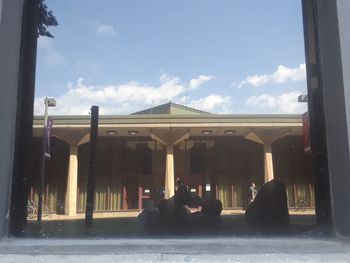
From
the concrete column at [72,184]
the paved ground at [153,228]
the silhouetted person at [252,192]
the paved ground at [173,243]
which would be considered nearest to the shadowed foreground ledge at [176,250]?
the paved ground at [173,243]

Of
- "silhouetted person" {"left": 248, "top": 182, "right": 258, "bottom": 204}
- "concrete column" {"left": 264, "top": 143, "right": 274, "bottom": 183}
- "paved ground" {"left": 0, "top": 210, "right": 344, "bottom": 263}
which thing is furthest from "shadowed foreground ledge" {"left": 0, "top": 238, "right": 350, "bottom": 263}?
"silhouetted person" {"left": 248, "top": 182, "right": 258, "bottom": 204}

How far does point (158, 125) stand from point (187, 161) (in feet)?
1.19

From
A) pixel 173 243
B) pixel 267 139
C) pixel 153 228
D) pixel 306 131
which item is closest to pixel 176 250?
pixel 173 243

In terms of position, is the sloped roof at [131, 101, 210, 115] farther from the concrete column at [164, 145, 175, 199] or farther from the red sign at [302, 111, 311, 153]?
the red sign at [302, 111, 311, 153]

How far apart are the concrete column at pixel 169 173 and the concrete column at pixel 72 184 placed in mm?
571

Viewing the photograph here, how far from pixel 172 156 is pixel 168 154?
1.2 inches

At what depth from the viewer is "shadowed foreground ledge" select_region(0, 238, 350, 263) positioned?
1601mm

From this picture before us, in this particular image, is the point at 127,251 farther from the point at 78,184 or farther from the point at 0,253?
the point at 78,184

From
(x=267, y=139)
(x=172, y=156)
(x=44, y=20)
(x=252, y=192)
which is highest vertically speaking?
(x=44, y=20)

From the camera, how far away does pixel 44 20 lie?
7.08ft

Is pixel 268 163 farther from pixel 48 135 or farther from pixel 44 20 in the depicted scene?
pixel 44 20

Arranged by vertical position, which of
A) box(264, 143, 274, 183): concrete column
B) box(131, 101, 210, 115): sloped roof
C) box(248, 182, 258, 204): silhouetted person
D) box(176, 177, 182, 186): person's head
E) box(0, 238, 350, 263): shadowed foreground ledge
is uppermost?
box(131, 101, 210, 115): sloped roof

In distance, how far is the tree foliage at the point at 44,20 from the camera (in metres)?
2.13

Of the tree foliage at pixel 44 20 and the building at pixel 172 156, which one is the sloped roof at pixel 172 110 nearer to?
the building at pixel 172 156
